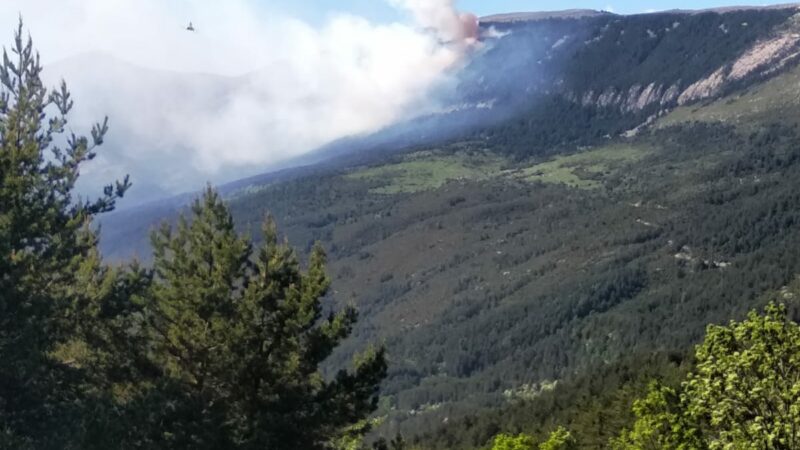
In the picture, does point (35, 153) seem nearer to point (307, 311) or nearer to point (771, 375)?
→ point (307, 311)

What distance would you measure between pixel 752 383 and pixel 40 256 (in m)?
21.7

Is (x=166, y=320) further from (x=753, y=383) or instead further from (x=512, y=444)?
(x=512, y=444)

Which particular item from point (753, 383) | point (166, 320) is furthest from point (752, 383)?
point (166, 320)

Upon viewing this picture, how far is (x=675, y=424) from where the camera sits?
28.8 metres

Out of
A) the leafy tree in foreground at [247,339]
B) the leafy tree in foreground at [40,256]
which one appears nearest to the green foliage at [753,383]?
the leafy tree in foreground at [247,339]

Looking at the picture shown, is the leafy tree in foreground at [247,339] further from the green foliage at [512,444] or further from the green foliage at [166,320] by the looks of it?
the green foliage at [512,444]

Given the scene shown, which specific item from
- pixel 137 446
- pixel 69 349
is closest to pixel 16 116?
pixel 69 349

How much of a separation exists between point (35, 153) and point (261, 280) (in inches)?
334

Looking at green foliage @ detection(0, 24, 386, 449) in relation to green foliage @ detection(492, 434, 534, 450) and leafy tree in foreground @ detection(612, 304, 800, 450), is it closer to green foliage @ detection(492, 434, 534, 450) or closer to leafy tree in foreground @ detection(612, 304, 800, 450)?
leafy tree in foreground @ detection(612, 304, 800, 450)

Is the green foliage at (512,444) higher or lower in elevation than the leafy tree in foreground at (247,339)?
lower

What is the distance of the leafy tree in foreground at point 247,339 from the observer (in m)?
32.3

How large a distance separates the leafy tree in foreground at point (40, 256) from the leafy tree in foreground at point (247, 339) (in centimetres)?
279

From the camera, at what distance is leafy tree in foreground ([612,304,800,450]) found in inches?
776

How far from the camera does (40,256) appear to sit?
3111cm
